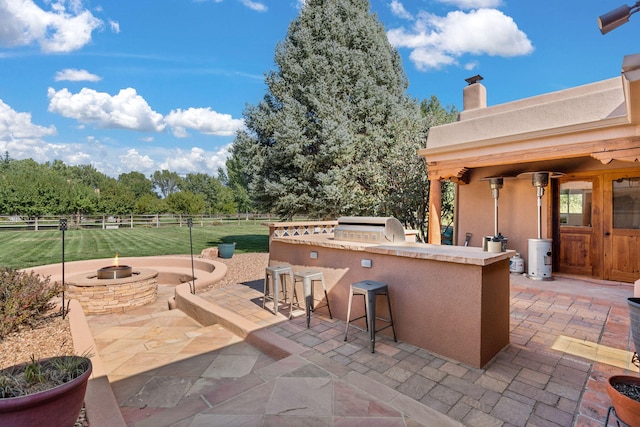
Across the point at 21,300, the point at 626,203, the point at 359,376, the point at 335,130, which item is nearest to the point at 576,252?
the point at 626,203

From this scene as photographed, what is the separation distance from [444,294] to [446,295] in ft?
0.07

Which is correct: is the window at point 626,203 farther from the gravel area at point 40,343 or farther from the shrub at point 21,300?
the shrub at point 21,300

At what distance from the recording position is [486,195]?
26.5ft

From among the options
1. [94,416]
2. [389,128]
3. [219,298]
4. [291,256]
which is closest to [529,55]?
[389,128]

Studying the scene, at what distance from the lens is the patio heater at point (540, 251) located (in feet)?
21.8

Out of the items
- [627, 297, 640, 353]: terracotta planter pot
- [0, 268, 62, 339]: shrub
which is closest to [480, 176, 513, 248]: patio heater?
[627, 297, 640, 353]: terracotta planter pot

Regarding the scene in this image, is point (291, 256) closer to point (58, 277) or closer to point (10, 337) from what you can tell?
point (10, 337)

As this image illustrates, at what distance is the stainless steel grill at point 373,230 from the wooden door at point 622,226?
5.44m

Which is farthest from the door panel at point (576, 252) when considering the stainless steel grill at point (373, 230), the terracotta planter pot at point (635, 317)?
the terracotta planter pot at point (635, 317)

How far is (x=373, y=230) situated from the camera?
166 inches

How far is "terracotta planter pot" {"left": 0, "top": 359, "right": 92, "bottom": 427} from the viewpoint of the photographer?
1747mm

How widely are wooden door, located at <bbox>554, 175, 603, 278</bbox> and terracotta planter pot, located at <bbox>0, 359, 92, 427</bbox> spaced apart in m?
8.94

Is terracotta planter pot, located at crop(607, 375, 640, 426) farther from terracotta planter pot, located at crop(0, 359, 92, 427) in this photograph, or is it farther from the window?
the window

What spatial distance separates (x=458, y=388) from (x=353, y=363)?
95cm
